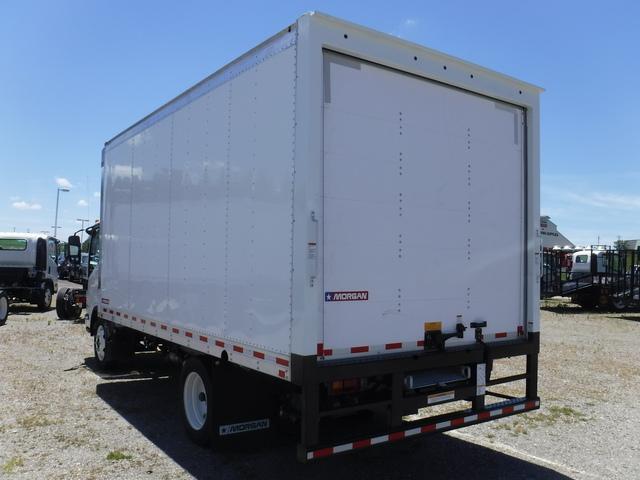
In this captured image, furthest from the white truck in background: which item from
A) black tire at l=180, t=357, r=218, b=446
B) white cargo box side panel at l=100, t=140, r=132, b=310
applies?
black tire at l=180, t=357, r=218, b=446

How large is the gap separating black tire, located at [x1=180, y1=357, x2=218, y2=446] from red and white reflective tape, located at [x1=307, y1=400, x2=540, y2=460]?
1.54 metres

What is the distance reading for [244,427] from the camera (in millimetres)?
5203

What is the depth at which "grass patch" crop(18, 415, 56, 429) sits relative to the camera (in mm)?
6129

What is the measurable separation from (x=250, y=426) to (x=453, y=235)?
2578mm

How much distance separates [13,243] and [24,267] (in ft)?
3.14

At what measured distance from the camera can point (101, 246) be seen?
8812 mm

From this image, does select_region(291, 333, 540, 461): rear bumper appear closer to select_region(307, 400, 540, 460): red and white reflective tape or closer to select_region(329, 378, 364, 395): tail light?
select_region(307, 400, 540, 460): red and white reflective tape

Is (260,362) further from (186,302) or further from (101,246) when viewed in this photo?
(101,246)

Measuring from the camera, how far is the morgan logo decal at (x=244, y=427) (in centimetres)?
512

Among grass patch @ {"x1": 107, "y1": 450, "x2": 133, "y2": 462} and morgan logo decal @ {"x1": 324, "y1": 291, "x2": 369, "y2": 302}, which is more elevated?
morgan logo decal @ {"x1": 324, "y1": 291, "x2": 369, "y2": 302}

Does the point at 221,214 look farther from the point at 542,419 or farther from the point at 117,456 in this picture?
the point at 542,419

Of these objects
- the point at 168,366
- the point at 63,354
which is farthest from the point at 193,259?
the point at 63,354

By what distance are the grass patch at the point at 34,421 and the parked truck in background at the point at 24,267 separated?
13775 millimetres

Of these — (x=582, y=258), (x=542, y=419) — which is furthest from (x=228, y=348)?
(x=582, y=258)
